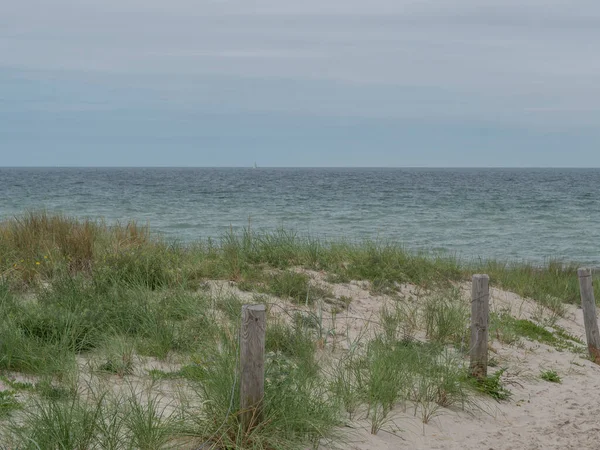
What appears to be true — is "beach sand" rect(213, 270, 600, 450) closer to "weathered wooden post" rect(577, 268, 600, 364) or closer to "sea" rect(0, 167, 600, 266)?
"weathered wooden post" rect(577, 268, 600, 364)

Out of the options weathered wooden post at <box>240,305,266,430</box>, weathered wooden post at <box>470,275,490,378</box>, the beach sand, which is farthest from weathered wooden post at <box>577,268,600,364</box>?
weathered wooden post at <box>240,305,266,430</box>

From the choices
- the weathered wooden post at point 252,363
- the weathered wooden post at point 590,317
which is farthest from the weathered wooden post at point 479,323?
A: the weathered wooden post at point 252,363

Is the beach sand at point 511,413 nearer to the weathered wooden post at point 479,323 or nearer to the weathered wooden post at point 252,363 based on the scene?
the weathered wooden post at point 479,323

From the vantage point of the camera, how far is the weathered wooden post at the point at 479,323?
7668 mm

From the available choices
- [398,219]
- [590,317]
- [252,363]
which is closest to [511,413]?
[590,317]

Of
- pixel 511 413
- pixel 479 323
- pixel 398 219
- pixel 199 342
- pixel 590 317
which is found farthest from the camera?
pixel 398 219

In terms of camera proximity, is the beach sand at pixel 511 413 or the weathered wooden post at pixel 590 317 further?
the weathered wooden post at pixel 590 317

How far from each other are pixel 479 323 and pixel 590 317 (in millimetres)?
2926

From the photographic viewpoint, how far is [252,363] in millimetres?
5055

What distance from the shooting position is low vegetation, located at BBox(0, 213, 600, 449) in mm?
5199

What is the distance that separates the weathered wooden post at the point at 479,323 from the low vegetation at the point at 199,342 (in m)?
0.19

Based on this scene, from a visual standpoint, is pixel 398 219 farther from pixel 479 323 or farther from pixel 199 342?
pixel 199 342

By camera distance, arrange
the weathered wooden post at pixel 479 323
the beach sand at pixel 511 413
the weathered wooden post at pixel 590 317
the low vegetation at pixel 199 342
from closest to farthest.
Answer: the low vegetation at pixel 199 342
the beach sand at pixel 511 413
the weathered wooden post at pixel 479 323
the weathered wooden post at pixel 590 317

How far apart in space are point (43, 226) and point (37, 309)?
4.23m
